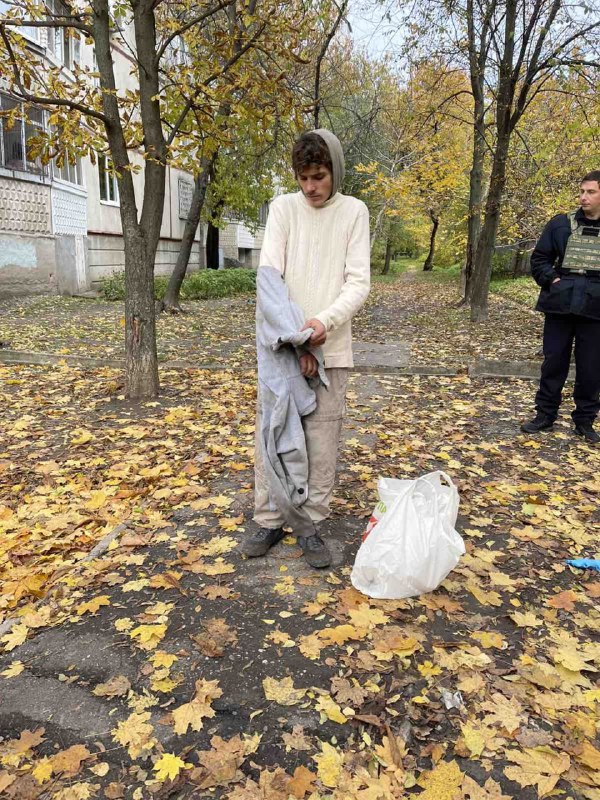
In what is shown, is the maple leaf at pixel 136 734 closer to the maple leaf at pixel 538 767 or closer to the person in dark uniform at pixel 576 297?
the maple leaf at pixel 538 767

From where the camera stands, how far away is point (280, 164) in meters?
17.2

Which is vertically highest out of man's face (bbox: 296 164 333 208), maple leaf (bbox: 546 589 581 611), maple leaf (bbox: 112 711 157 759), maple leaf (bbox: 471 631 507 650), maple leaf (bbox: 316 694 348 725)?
man's face (bbox: 296 164 333 208)

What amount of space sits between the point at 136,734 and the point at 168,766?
7.6 inches

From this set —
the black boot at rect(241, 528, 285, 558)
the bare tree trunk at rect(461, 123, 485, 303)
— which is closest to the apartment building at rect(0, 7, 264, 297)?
the bare tree trunk at rect(461, 123, 485, 303)

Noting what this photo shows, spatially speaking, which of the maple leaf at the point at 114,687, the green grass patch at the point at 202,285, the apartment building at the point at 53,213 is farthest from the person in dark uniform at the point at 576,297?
the green grass patch at the point at 202,285

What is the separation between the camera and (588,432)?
5273mm

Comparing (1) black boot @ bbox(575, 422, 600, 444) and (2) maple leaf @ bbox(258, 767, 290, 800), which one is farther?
(1) black boot @ bbox(575, 422, 600, 444)

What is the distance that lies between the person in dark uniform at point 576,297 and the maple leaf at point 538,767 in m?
3.65

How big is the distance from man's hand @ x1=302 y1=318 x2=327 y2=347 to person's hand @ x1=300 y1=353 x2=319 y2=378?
95 millimetres

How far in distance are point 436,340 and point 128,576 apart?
355 inches

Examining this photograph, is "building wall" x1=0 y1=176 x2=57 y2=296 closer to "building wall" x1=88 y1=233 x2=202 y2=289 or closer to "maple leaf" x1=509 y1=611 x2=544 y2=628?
"building wall" x1=88 y1=233 x2=202 y2=289

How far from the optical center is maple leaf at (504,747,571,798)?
198cm

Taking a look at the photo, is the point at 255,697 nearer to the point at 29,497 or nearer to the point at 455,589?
the point at 455,589

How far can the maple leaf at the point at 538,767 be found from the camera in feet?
6.48
